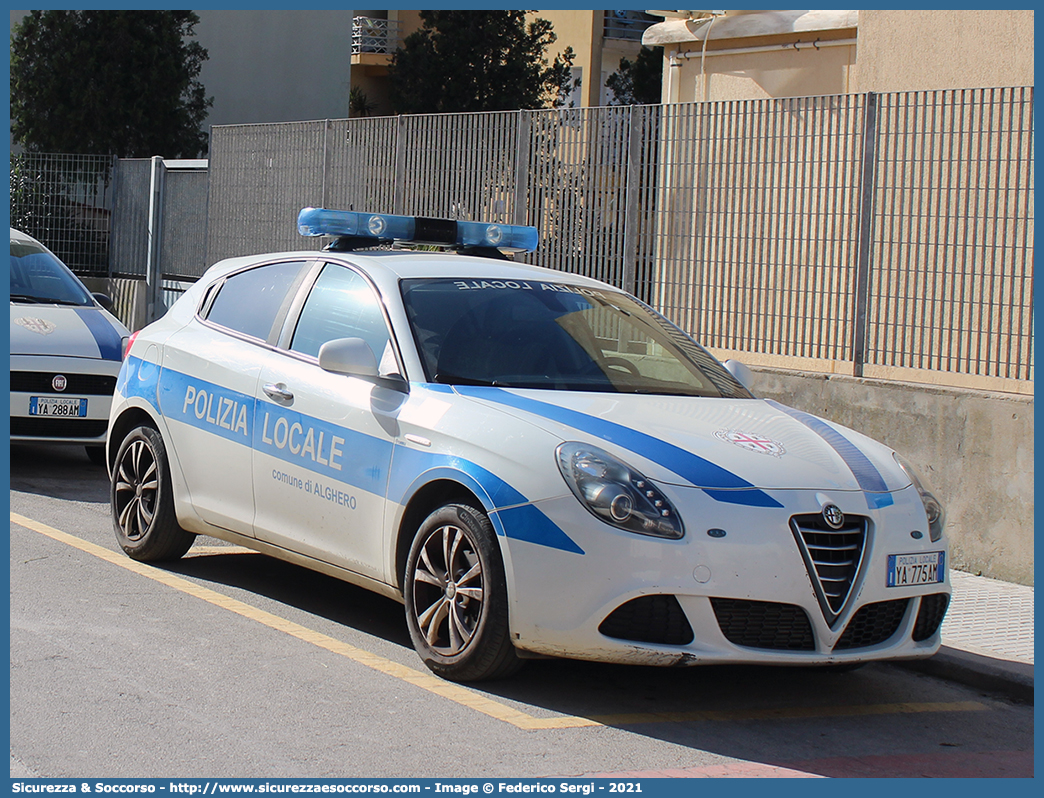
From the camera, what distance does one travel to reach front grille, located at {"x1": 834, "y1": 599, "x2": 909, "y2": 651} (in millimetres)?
4801

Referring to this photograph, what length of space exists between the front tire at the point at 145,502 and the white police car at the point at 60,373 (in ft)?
7.69

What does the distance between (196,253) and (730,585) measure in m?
13.4

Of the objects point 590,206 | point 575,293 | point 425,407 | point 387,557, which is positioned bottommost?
point 387,557

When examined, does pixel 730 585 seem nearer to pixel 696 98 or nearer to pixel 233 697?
pixel 233 697

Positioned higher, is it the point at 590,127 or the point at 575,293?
the point at 590,127

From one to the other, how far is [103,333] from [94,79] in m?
15.9

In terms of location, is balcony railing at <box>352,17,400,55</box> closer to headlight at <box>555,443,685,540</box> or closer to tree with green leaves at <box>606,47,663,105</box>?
tree with green leaves at <box>606,47,663,105</box>

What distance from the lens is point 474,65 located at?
30219 millimetres

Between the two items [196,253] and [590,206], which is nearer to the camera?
[590,206]

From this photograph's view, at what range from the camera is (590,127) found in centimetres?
1098

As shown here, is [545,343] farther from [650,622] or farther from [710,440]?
[650,622]

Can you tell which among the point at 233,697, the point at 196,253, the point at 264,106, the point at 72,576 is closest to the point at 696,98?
the point at 196,253

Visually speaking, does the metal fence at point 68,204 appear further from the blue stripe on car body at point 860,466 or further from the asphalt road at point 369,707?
the blue stripe on car body at point 860,466

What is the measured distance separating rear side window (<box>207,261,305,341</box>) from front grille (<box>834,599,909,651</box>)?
3.00m
